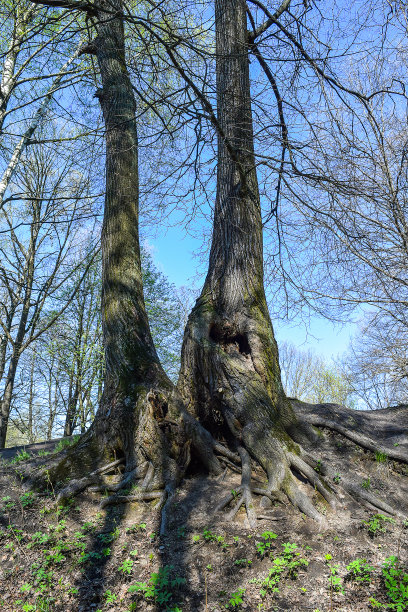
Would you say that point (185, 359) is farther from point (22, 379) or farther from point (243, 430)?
point (22, 379)

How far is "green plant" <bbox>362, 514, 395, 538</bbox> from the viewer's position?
135 inches

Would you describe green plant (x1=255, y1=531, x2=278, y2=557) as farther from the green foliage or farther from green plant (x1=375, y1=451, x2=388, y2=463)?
green plant (x1=375, y1=451, x2=388, y2=463)

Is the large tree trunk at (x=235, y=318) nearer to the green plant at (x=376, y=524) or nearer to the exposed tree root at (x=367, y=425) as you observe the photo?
the exposed tree root at (x=367, y=425)

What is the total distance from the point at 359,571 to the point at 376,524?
2.39 ft

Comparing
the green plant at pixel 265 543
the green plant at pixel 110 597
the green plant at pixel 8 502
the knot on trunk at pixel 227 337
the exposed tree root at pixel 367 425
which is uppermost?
the knot on trunk at pixel 227 337

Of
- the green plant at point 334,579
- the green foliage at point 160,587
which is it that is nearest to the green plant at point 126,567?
the green foliage at point 160,587

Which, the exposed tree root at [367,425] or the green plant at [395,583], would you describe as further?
the exposed tree root at [367,425]

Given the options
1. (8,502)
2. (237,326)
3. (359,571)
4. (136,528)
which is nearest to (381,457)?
(359,571)

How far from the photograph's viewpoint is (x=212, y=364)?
4.88 meters

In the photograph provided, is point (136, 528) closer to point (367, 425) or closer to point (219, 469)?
point (219, 469)

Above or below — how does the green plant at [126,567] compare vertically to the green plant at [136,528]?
below

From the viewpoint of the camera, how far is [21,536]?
11.3 ft

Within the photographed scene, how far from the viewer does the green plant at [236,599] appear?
2.61 metres

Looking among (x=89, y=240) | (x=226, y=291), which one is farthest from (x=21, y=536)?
(x=89, y=240)
